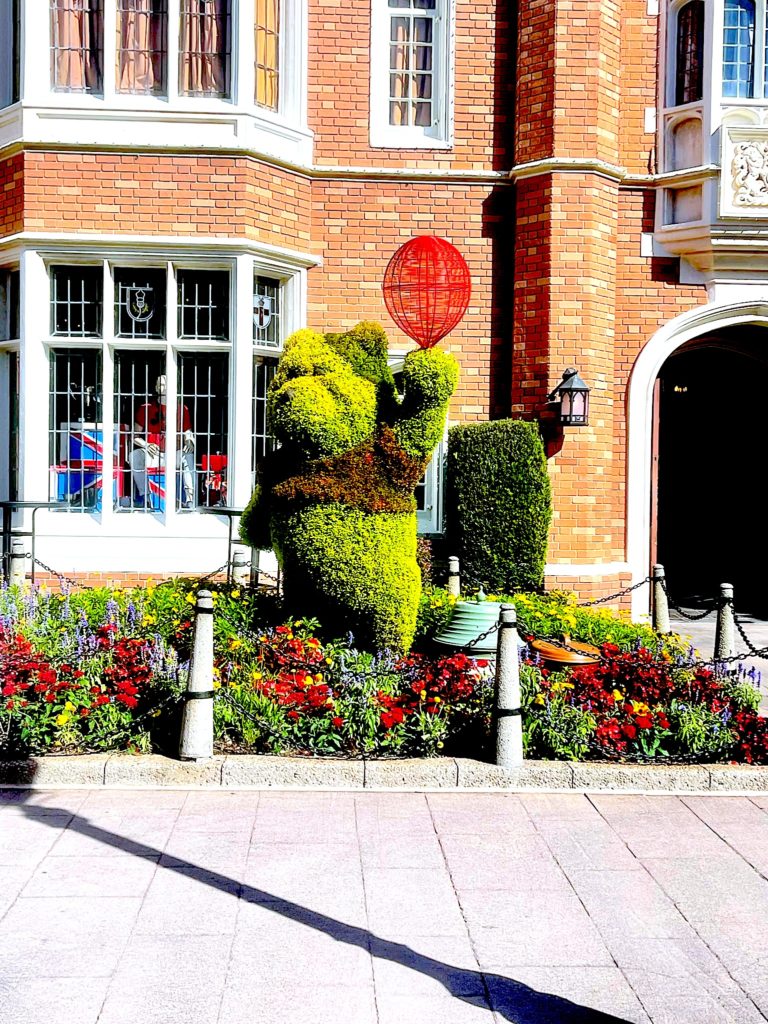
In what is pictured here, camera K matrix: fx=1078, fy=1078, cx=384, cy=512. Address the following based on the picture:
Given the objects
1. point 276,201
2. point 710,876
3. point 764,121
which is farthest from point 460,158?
point 710,876

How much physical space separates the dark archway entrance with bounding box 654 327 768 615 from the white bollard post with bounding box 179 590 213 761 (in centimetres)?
1073

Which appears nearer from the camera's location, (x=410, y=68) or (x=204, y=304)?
(x=204, y=304)

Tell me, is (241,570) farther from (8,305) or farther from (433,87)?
(433,87)

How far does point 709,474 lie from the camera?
58.9 feet

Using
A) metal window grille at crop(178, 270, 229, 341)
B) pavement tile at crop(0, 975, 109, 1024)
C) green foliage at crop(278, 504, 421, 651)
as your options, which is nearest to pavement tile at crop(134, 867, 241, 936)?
pavement tile at crop(0, 975, 109, 1024)

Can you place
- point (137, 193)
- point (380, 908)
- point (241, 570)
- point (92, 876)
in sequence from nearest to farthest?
1. point (380, 908)
2. point (92, 876)
3. point (241, 570)
4. point (137, 193)

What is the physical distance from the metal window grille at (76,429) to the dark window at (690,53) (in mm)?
6691

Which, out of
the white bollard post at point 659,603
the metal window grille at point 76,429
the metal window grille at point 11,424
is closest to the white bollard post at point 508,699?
the white bollard post at point 659,603

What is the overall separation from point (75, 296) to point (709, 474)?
11.2m

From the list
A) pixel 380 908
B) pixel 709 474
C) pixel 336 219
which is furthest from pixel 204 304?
pixel 709 474

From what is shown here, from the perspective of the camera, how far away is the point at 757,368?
1444 cm

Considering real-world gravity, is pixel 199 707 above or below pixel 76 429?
below

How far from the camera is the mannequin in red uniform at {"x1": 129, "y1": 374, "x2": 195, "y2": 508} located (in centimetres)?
1070

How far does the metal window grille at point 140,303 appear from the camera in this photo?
1069 cm
